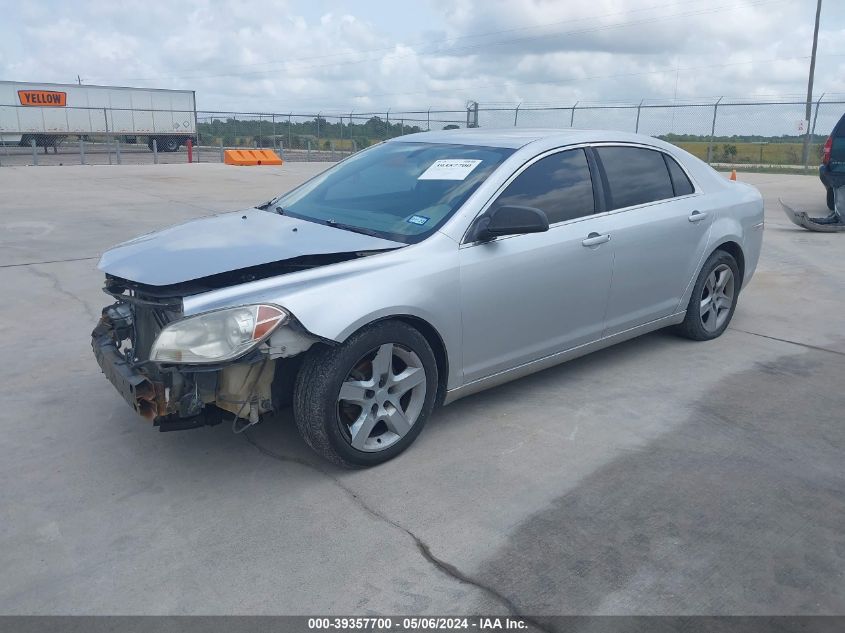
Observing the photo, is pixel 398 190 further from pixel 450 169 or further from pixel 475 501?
pixel 475 501

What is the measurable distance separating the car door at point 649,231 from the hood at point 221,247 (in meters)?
1.71

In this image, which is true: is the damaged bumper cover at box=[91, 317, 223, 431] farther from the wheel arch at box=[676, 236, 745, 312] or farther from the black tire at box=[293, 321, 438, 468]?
the wheel arch at box=[676, 236, 745, 312]

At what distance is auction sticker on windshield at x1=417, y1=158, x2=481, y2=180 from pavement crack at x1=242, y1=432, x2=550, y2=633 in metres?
1.76

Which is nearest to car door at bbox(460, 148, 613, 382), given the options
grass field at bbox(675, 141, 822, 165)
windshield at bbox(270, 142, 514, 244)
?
windshield at bbox(270, 142, 514, 244)

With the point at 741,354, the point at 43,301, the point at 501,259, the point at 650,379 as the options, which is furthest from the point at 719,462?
the point at 43,301

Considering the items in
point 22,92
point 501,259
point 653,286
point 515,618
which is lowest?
point 515,618

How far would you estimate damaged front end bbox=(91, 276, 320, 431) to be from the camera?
323cm

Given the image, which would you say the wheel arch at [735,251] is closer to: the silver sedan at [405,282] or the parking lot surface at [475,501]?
the silver sedan at [405,282]

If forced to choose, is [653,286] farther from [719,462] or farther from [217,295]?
[217,295]

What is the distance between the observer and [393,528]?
10.6 ft

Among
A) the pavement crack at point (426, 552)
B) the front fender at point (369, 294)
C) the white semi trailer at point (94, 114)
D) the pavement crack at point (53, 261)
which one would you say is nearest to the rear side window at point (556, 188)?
the front fender at point (369, 294)

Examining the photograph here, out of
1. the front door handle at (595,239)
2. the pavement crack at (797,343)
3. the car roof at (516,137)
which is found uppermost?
the car roof at (516,137)

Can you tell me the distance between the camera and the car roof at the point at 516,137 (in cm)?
458

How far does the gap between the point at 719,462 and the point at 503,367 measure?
1209 mm
